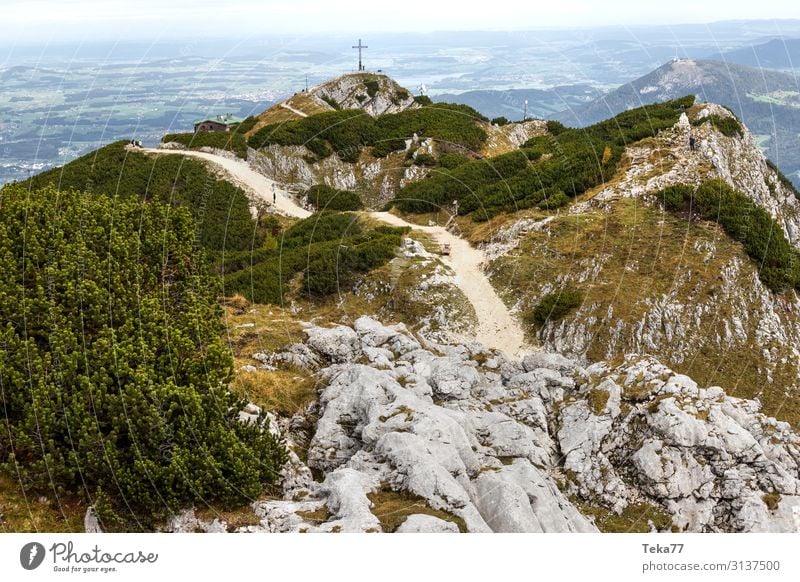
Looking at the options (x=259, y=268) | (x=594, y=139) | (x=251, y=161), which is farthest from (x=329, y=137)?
(x=259, y=268)

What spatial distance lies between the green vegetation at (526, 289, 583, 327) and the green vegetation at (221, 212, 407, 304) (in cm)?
1313

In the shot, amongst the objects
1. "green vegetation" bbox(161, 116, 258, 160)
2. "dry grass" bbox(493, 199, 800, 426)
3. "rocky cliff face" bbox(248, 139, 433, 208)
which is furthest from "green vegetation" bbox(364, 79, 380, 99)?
"dry grass" bbox(493, 199, 800, 426)

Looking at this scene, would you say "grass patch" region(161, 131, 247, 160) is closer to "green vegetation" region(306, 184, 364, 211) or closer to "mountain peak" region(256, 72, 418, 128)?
"green vegetation" region(306, 184, 364, 211)

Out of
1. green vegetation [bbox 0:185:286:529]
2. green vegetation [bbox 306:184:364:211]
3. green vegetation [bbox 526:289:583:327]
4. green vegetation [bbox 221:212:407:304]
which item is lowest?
green vegetation [bbox 526:289:583:327]

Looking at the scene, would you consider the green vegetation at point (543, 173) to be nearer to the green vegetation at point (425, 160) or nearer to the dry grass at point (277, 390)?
the green vegetation at point (425, 160)

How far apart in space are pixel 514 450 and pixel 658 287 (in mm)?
23643

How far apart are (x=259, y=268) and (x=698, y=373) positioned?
3319 centimetres

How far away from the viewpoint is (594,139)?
228 ft

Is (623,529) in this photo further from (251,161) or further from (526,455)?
(251,161)

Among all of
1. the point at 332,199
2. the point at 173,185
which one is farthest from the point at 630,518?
the point at 173,185

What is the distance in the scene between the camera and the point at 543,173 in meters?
59.3

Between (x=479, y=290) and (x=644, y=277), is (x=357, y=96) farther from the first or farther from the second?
(x=644, y=277)

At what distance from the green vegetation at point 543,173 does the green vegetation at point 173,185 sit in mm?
19366

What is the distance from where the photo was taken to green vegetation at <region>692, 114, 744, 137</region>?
6031cm
